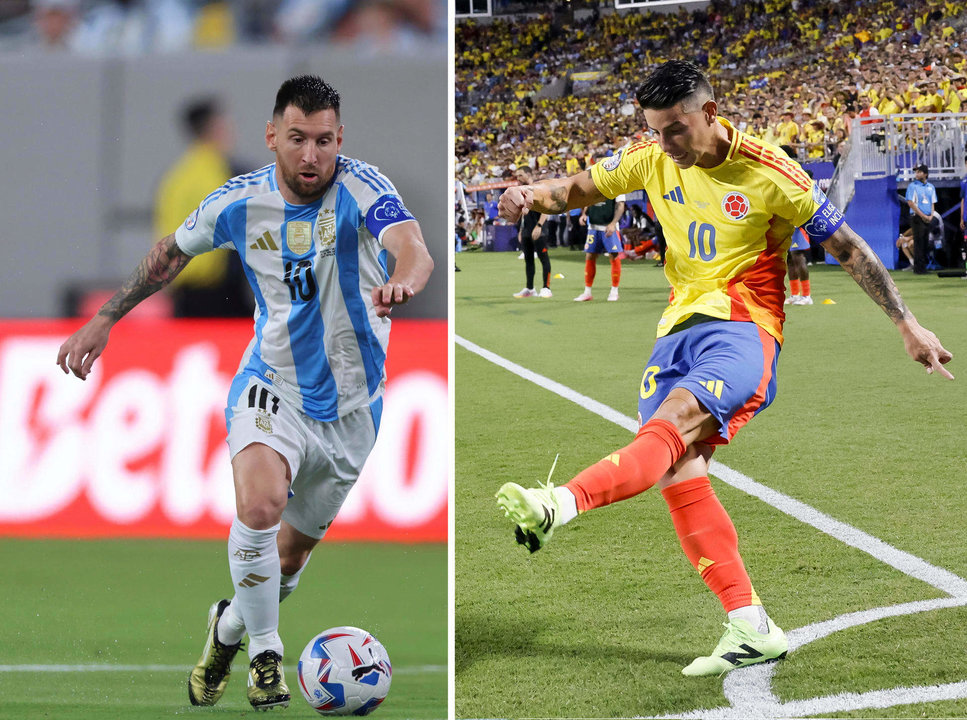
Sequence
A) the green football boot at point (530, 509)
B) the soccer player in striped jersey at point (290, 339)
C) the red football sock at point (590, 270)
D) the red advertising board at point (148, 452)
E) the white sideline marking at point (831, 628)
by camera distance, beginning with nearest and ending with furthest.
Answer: the green football boot at point (530, 509)
the white sideline marking at point (831, 628)
the soccer player in striped jersey at point (290, 339)
the red advertising board at point (148, 452)
the red football sock at point (590, 270)

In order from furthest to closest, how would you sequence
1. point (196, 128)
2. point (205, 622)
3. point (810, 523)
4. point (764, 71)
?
1. point (764, 71)
2. point (810, 523)
3. point (196, 128)
4. point (205, 622)

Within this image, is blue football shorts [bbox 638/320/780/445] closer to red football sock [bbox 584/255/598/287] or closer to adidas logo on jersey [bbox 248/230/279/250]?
adidas logo on jersey [bbox 248/230/279/250]

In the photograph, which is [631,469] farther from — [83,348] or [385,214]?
[83,348]

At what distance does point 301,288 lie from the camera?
9.95 feet

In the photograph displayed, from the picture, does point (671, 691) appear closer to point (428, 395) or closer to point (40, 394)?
point (428, 395)

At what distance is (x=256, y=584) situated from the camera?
2.89 meters

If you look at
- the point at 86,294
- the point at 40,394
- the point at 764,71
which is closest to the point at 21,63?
the point at 86,294

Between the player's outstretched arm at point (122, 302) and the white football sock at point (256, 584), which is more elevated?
the player's outstretched arm at point (122, 302)

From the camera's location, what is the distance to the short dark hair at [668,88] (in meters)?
2.74

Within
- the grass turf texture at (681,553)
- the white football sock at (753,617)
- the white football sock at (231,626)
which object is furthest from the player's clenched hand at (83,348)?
the white football sock at (753,617)

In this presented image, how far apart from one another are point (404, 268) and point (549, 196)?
580 mm

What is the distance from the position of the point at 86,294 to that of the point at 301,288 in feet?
3.96

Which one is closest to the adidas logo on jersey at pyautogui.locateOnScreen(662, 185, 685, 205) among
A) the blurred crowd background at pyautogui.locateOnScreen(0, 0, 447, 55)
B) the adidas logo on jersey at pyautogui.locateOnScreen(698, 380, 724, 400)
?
the adidas logo on jersey at pyautogui.locateOnScreen(698, 380, 724, 400)

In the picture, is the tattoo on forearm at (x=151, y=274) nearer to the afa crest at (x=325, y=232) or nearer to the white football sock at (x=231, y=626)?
the afa crest at (x=325, y=232)
